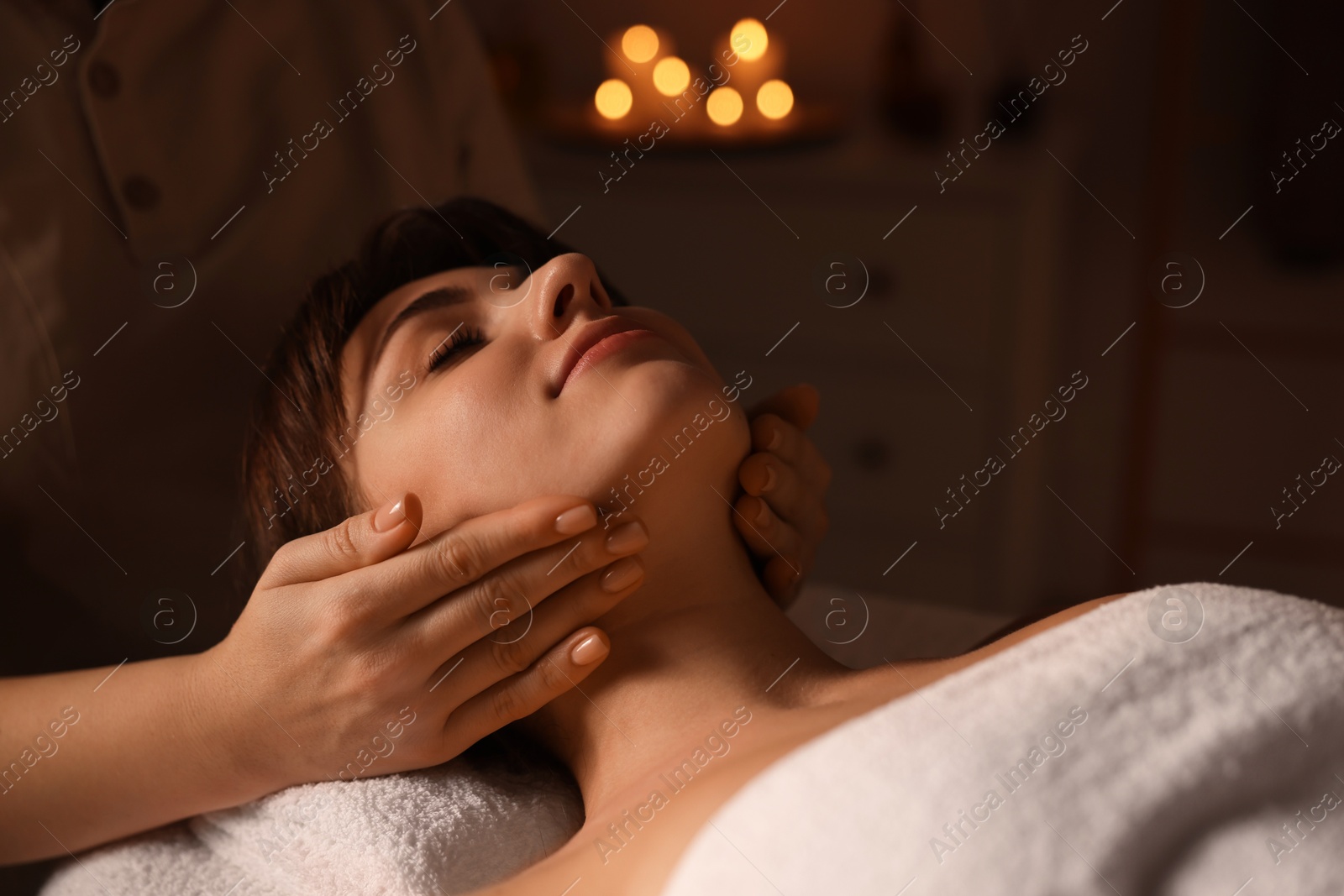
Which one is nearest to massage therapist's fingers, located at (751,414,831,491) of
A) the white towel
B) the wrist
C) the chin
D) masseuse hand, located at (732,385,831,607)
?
masseuse hand, located at (732,385,831,607)

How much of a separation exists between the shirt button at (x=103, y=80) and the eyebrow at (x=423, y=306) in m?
0.67

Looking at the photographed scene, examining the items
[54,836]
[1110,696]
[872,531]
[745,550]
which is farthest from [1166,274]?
[54,836]

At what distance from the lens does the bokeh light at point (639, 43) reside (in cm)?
212

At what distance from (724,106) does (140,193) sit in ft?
4.07

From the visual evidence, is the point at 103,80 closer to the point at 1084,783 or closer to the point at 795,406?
the point at 795,406

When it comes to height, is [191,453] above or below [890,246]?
above

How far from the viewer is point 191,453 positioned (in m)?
1.31

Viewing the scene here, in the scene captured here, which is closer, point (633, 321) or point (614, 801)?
point (614, 801)

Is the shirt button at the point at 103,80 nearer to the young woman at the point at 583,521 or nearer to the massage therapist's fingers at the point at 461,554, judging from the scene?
the young woman at the point at 583,521

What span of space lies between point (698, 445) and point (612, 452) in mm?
89

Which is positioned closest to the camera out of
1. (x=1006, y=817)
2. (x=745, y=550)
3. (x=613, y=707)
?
(x=1006, y=817)

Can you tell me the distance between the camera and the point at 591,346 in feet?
2.72

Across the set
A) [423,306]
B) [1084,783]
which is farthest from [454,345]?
[1084,783]

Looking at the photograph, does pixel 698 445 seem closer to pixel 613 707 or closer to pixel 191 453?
pixel 613 707
